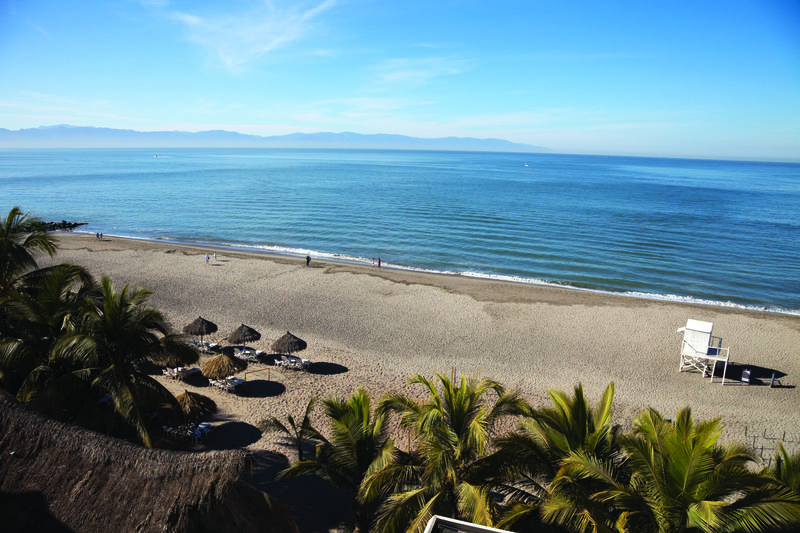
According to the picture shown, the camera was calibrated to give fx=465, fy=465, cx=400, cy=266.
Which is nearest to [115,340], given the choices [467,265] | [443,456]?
[443,456]

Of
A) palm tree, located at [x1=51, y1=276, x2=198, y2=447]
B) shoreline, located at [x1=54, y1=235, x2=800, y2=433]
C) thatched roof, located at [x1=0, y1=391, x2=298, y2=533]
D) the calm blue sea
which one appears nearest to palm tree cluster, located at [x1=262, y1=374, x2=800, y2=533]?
thatched roof, located at [x1=0, y1=391, x2=298, y2=533]

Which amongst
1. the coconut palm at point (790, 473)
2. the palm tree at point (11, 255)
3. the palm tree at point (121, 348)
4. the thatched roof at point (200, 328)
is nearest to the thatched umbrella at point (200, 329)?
the thatched roof at point (200, 328)

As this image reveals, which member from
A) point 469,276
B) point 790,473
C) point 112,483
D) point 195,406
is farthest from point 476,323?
point 112,483

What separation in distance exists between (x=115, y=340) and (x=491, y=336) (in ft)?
47.9

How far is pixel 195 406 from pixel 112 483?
6.51m

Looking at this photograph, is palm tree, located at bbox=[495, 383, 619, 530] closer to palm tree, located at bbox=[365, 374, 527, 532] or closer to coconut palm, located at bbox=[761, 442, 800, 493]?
palm tree, located at bbox=[365, 374, 527, 532]

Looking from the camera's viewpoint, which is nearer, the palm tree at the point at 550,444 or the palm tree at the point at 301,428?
the palm tree at the point at 550,444

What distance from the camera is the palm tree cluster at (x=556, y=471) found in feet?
17.9

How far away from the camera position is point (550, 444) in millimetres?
7109

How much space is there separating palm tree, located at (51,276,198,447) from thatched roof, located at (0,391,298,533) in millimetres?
1240

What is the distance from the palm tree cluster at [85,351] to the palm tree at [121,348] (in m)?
0.01

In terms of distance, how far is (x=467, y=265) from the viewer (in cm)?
3219

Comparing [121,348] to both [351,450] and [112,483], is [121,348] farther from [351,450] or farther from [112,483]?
[351,450]

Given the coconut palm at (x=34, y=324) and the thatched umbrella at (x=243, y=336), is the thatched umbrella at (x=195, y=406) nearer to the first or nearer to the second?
the coconut palm at (x=34, y=324)
